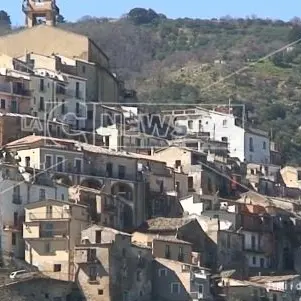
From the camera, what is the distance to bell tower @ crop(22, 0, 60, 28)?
4328 inches

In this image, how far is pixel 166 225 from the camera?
8350 centimetres

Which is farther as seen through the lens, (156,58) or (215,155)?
(156,58)

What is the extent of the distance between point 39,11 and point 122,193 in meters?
27.3

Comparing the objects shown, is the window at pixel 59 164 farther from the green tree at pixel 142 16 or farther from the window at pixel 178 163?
the green tree at pixel 142 16

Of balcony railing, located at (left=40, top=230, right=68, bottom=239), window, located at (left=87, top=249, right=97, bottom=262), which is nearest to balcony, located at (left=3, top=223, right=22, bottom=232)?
balcony railing, located at (left=40, top=230, right=68, bottom=239)

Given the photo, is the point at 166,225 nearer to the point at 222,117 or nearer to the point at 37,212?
the point at 37,212

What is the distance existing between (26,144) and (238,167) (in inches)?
654

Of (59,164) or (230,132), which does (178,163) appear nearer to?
(59,164)

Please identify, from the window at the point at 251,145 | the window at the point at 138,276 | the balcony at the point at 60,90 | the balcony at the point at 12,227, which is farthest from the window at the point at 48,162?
the window at the point at 251,145

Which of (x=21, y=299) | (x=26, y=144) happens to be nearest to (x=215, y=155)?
(x=26, y=144)

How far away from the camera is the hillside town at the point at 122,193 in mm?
78375

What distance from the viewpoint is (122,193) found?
85.6 metres

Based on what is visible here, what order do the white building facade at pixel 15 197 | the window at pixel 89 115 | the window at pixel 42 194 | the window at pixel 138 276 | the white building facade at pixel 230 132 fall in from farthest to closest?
1. the white building facade at pixel 230 132
2. the window at pixel 89 115
3. the window at pixel 42 194
4. the white building facade at pixel 15 197
5. the window at pixel 138 276

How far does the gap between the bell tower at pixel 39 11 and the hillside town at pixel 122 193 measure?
4.1 inches
